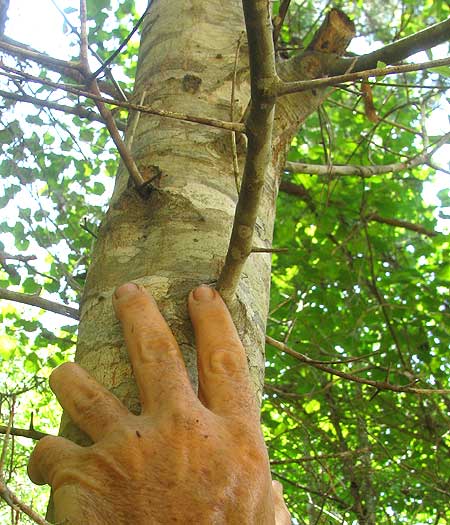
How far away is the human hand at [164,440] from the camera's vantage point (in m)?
0.98

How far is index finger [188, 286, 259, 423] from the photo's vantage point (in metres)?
1.15

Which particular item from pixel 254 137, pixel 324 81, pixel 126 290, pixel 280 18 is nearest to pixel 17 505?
pixel 126 290

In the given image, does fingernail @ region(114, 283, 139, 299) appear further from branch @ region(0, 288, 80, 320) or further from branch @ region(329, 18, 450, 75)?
branch @ region(329, 18, 450, 75)

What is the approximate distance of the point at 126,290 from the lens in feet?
4.00

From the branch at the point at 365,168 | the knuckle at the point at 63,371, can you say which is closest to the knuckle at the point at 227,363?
the knuckle at the point at 63,371

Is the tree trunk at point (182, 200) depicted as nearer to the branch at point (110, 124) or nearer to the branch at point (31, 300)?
the branch at point (110, 124)

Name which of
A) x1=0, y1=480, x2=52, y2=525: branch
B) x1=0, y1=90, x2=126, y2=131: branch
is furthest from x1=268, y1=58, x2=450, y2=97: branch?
x1=0, y1=480, x2=52, y2=525: branch

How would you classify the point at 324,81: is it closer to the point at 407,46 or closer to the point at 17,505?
the point at 407,46

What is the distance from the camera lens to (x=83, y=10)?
4.88ft

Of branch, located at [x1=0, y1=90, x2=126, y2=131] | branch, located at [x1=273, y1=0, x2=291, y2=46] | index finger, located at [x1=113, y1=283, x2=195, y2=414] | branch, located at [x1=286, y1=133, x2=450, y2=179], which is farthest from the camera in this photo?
branch, located at [x1=286, y1=133, x2=450, y2=179]

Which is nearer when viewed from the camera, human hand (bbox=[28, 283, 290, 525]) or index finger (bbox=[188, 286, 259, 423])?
human hand (bbox=[28, 283, 290, 525])

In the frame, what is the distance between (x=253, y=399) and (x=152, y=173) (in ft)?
2.11

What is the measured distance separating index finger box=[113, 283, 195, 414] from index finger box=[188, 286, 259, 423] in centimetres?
5

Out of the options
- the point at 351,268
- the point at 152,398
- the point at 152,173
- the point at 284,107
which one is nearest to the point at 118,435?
the point at 152,398
